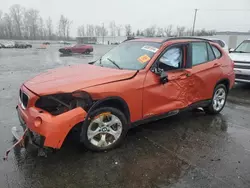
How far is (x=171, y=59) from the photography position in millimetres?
4430

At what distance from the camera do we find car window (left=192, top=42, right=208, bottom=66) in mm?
4847

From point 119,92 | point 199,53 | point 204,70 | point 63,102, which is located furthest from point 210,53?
point 63,102

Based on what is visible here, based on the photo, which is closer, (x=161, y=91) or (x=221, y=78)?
(x=161, y=91)

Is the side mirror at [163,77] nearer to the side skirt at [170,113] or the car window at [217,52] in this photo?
the side skirt at [170,113]

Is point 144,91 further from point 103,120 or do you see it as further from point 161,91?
point 103,120

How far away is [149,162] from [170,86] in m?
1.49

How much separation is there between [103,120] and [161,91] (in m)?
1.21

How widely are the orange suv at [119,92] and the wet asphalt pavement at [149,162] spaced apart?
1.25 ft

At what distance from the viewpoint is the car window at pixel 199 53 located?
4.85 meters

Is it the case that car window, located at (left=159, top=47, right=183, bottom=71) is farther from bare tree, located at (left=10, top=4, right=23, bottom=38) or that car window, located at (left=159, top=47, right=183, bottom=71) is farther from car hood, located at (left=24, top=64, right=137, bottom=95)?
bare tree, located at (left=10, top=4, right=23, bottom=38)

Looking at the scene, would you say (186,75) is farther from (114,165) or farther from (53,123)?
(53,123)

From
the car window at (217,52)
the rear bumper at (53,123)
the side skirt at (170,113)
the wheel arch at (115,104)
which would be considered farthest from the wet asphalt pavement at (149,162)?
the car window at (217,52)

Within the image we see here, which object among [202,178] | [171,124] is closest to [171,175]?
[202,178]

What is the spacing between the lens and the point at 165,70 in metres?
4.27
